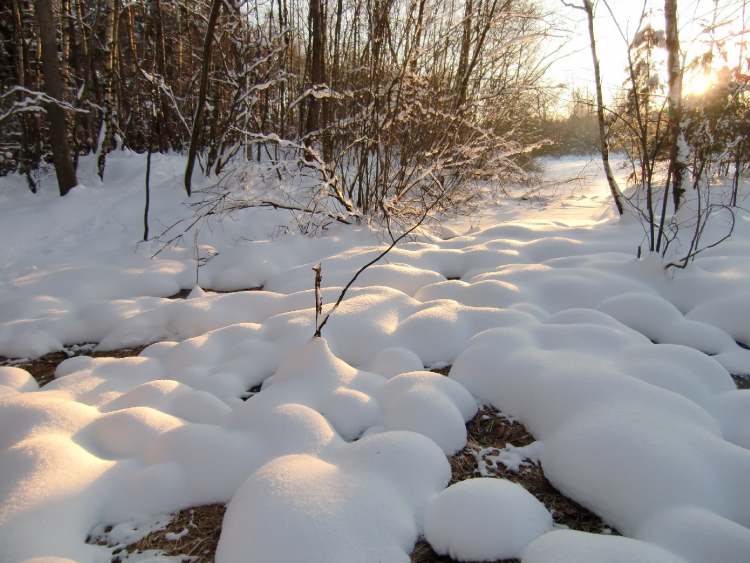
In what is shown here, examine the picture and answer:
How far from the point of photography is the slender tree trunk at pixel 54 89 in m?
4.92

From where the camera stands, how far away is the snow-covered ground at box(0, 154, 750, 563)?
3.74ft

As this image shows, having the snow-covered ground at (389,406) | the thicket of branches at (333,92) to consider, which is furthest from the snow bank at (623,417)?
the thicket of branches at (333,92)

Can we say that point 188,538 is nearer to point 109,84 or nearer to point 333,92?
point 333,92

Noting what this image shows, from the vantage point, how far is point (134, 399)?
1815 millimetres

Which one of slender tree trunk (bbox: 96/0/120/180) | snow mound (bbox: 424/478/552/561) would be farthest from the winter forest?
slender tree trunk (bbox: 96/0/120/180)

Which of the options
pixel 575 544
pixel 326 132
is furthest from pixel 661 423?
pixel 326 132

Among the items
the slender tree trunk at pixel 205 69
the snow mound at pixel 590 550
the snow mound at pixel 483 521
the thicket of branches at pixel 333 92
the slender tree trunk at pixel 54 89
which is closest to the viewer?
the snow mound at pixel 590 550

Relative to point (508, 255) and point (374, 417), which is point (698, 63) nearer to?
point (508, 255)

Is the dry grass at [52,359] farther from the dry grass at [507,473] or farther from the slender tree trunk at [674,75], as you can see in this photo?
the slender tree trunk at [674,75]

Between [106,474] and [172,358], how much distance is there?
894 millimetres

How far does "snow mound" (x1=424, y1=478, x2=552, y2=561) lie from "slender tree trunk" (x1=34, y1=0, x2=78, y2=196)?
6.02 meters

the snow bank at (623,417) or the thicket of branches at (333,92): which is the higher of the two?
the thicket of branches at (333,92)

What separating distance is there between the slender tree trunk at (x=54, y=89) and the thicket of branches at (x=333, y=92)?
19 mm

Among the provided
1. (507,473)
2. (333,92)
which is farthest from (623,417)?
(333,92)
